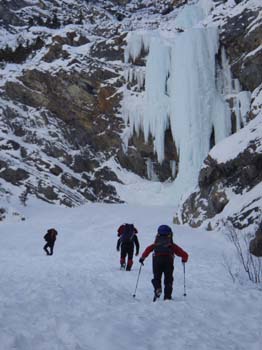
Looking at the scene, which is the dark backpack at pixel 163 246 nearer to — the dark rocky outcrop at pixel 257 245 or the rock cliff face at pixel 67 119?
the dark rocky outcrop at pixel 257 245

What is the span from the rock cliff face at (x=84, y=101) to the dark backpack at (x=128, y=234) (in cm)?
1968

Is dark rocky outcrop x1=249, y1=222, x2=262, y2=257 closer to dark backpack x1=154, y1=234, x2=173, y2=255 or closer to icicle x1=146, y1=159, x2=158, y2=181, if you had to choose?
dark backpack x1=154, y1=234, x2=173, y2=255

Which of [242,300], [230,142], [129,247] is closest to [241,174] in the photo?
[230,142]

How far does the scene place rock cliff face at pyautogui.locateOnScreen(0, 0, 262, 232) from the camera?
30016 mm

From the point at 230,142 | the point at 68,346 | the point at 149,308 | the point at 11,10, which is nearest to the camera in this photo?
the point at 68,346

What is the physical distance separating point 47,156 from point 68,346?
30903 mm

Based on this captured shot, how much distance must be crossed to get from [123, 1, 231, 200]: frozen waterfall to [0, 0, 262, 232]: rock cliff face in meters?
0.78

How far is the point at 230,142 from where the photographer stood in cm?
1961

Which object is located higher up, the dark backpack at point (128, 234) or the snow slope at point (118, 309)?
the dark backpack at point (128, 234)

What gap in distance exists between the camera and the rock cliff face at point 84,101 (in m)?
30.0

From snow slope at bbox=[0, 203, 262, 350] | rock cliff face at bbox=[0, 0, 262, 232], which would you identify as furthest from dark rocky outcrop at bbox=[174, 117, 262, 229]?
Answer: rock cliff face at bbox=[0, 0, 262, 232]

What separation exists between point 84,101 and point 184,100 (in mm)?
9502

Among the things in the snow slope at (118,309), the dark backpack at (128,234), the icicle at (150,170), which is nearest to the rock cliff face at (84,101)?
the icicle at (150,170)

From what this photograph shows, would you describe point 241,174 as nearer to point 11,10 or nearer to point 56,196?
point 56,196
